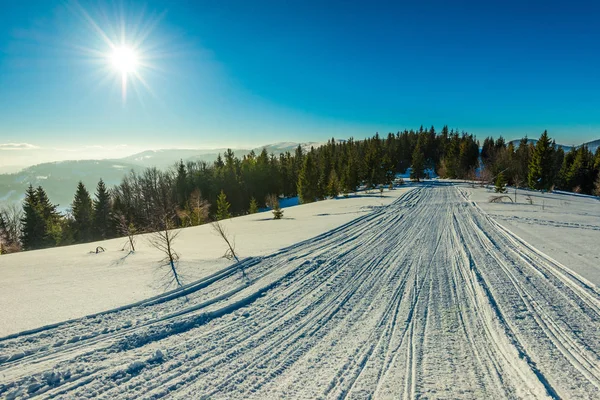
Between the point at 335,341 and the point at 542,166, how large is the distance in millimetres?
53789

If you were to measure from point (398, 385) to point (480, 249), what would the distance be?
28.2 feet

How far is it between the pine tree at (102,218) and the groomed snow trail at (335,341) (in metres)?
43.0

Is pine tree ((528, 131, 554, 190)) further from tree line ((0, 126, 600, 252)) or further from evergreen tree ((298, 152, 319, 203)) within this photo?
evergreen tree ((298, 152, 319, 203))

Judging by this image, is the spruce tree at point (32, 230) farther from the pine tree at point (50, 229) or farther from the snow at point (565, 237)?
the snow at point (565, 237)

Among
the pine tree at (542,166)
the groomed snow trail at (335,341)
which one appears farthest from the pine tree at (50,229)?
the pine tree at (542,166)

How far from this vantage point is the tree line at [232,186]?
113ft

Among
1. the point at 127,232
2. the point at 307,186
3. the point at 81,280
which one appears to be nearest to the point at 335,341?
the point at 81,280

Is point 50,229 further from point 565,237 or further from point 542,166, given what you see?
point 542,166

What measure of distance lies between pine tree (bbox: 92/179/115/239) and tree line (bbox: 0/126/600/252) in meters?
0.13

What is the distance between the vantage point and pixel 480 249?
9.90 metres

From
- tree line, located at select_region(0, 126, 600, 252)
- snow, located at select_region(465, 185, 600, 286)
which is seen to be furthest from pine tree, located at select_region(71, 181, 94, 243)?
snow, located at select_region(465, 185, 600, 286)

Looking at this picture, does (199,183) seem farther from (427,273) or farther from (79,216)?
(427,273)

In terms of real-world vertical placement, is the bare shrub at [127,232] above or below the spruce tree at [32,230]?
above

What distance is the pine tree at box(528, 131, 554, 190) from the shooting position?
40.2 meters
